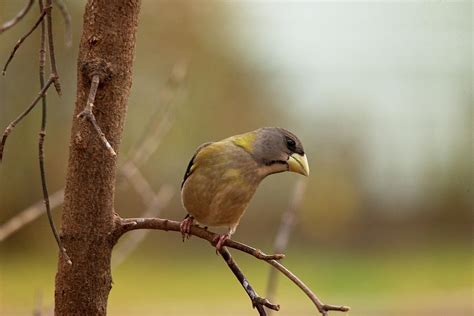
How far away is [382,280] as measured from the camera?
1368cm

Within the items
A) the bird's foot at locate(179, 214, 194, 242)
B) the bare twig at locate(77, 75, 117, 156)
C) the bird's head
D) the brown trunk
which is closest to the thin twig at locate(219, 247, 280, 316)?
the bird's foot at locate(179, 214, 194, 242)

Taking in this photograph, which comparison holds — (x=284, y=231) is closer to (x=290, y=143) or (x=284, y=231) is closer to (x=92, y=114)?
(x=290, y=143)

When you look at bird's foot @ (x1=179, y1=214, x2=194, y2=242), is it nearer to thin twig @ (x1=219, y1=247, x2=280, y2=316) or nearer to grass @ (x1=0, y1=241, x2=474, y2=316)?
thin twig @ (x1=219, y1=247, x2=280, y2=316)

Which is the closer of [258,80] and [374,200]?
[258,80]

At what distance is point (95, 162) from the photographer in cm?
169

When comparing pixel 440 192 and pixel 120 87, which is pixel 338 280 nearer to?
pixel 440 192

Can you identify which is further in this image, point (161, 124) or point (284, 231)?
point (161, 124)

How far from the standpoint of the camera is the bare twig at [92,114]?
1.31 meters

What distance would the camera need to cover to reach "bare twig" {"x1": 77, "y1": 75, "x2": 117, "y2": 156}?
1313 millimetres

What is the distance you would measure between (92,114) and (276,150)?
1035mm

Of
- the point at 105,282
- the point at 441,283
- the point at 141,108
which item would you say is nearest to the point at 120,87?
the point at 105,282

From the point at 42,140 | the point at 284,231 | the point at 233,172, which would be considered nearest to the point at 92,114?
the point at 42,140

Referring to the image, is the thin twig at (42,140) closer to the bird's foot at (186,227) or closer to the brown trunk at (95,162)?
the brown trunk at (95,162)

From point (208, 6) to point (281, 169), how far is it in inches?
430
